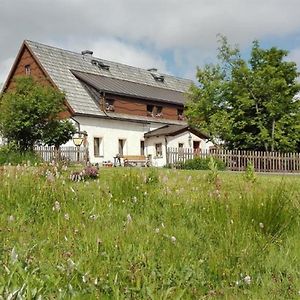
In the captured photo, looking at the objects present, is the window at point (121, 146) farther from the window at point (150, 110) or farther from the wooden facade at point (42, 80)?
the window at point (150, 110)

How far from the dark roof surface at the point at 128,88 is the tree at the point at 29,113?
11.5 metres

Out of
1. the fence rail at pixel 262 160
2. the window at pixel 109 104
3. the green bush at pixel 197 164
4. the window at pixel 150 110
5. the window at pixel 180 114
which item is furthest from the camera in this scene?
the window at pixel 180 114

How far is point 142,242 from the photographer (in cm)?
423

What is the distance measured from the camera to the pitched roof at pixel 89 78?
38.4m

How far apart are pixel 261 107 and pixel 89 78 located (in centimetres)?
1678

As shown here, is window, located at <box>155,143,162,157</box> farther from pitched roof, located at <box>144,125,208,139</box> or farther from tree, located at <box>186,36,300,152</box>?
tree, located at <box>186,36,300,152</box>

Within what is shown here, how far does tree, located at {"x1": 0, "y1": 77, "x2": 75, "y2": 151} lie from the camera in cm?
2683

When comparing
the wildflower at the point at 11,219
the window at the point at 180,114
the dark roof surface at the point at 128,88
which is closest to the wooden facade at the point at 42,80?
the dark roof surface at the point at 128,88

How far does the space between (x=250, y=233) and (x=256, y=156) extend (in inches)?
909

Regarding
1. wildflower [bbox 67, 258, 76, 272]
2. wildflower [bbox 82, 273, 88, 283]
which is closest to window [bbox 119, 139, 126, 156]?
wildflower [bbox 67, 258, 76, 272]

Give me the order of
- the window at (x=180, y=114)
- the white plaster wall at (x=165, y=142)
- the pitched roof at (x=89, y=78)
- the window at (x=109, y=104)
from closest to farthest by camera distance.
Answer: the pitched roof at (x=89, y=78), the window at (x=109, y=104), the white plaster wall at (x=165, y=142), the window at (x=180, y=114)

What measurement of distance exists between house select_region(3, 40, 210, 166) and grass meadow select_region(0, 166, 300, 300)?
3081cm

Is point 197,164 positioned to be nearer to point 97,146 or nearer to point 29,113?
point 29,113

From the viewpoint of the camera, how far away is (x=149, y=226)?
484 cm
